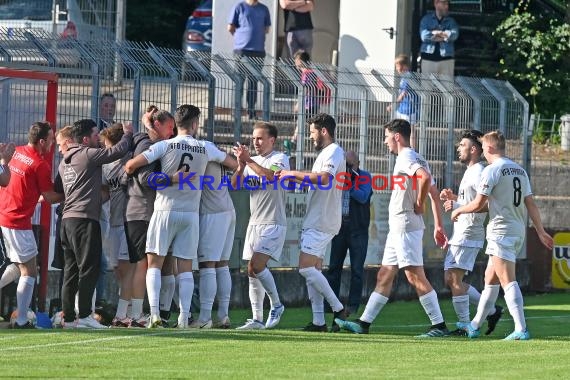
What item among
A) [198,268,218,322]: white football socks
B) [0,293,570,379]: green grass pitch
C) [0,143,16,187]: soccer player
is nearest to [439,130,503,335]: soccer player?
[0,293,570,379]: green grass pitch

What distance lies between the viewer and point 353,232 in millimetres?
17984

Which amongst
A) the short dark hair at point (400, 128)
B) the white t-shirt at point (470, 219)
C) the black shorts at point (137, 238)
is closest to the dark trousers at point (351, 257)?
the white t-shirt at point (470, 219)

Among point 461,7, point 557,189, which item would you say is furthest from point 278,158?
point 461,7

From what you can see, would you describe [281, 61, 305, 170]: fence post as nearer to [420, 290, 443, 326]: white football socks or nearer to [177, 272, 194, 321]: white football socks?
[177, 272, 194, 321]: white football socks

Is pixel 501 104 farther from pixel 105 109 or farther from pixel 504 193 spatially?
pixel 504 193

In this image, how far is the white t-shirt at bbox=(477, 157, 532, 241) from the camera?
14523mm

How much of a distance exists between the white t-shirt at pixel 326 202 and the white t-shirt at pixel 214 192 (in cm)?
92

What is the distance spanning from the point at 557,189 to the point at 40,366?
14.9 meters

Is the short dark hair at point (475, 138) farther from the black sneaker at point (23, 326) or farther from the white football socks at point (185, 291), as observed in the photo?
the black sneaker at point (23, 326)

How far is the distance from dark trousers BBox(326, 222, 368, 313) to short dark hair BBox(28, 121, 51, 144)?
4652mm

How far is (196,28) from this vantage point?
31203 mm

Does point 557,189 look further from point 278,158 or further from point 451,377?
point 451,377

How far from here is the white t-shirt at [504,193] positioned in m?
14.5

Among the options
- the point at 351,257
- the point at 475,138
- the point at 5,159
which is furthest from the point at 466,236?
the point at 5,159
